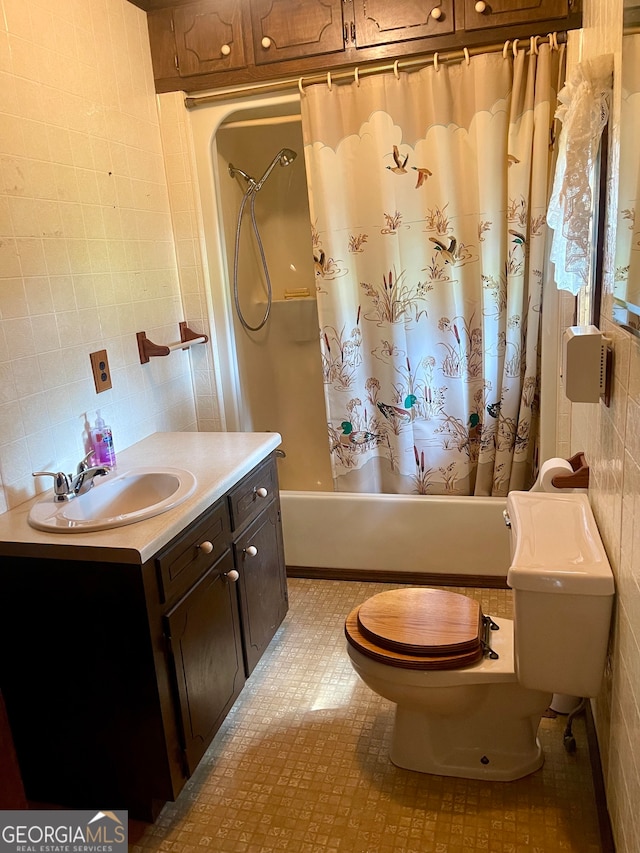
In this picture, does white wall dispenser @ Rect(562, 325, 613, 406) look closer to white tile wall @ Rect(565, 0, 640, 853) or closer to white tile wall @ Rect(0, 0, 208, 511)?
white tile wall @ Rect(565, 0, 640, 853)

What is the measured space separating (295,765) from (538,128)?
7.52 ft

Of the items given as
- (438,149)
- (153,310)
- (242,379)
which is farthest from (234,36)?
(242,379)

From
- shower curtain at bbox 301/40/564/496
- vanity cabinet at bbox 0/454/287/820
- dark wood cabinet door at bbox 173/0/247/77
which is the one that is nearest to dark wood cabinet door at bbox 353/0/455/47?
shower curtain at bbox 301/40/564/496

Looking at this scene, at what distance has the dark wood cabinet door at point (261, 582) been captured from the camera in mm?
2084

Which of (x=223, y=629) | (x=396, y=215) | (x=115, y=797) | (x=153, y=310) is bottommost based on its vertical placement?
(x=115, y=797)

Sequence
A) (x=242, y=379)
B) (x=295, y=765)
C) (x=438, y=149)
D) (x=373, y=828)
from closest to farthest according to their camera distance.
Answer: (x=373, y=828) → (x=295, y=765) → (x=438, y=149) → (x=242, y=379)

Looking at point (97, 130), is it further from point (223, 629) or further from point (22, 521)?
point (223, 629)

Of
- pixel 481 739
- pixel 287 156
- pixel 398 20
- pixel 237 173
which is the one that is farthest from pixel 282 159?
pixel 481 739

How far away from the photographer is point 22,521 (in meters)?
1.70

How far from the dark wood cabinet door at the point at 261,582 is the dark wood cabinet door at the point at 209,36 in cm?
177

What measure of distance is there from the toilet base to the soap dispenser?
1.19m

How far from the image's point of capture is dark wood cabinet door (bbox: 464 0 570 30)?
2244mm

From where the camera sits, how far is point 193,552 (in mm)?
1741

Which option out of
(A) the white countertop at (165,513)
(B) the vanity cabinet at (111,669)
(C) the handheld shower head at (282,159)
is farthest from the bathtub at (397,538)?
(C) the handheld shower head at (282,159)
